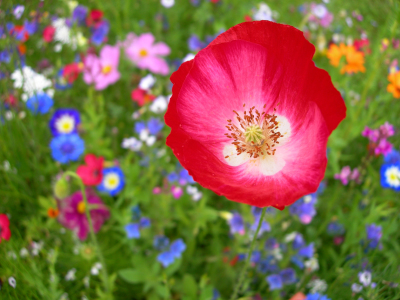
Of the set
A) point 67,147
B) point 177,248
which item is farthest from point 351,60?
point 67,147

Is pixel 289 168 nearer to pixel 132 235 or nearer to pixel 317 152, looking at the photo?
pixel 317 152

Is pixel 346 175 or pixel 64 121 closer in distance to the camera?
pixel 346 175

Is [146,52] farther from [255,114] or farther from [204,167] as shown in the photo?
[204,167]

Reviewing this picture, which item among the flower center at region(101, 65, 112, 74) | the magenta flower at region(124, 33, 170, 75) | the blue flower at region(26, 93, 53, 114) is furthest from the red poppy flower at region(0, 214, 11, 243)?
the magenta flower at region(124, 33, 170, 75)

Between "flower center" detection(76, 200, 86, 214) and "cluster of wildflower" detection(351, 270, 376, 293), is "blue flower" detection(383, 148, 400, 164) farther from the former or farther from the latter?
"flower center" detection(76, 200, 86, 214)

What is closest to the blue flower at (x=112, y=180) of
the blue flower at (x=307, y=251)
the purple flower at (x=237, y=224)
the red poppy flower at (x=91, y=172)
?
the red poppy flower at (x=91, y=172)

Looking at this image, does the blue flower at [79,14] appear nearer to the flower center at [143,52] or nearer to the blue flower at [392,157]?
the flower center at [143,52]
